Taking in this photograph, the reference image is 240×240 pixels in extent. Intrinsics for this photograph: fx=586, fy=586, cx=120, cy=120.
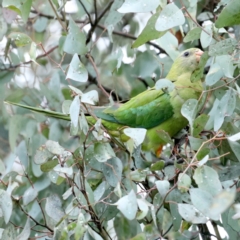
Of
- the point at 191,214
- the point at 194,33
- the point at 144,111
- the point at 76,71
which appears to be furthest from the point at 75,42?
the point at 191,214

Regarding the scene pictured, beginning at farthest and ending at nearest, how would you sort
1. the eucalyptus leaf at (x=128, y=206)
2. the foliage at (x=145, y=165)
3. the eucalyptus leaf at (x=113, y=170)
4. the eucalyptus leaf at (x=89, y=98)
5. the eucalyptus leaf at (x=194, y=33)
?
the eucalyptus leaf at (x=194, y=33) < the eucalyptus leaf at (x=113, y=170) < the eucalyptus leaf at (x=89, y=98) < the foliage at (x=145, y=165) < the eucalyptus leaf at (x=128, y=206)

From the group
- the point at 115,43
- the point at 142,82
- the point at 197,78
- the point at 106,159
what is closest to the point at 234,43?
the point at 197,78

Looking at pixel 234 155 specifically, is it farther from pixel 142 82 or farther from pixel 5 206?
pixel 142 82

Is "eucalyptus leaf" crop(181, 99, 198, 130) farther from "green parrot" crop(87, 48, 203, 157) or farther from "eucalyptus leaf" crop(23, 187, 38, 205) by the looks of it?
"green parrot" crop(87, 48, 203, 157)

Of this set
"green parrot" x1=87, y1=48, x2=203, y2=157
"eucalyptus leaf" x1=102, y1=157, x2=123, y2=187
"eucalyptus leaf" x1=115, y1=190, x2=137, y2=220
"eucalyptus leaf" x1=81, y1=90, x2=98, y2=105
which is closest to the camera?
"eucalyptus leaf" x1=115, y1=190, x2=137, y2=220

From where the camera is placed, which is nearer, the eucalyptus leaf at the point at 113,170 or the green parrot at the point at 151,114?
the eucalyptus leaf at the point at 113,170

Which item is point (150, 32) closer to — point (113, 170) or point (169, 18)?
point (169, 18)

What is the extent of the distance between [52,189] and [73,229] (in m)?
1.03

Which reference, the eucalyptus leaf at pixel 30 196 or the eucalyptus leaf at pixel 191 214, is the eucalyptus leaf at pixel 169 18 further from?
the eucalyptus leaf at pixel 30 196

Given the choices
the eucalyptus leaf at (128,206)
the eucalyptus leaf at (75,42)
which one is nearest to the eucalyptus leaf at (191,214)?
the eucalyptus leaf at (128,206)

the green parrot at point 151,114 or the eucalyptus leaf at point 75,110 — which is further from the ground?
the eucalyptus leaf at point 75,110

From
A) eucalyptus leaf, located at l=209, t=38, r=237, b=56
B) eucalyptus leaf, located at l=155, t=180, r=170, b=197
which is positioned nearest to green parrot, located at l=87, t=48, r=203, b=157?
eucalyptus leaf, located at l=209, t=38, r=237, b=56

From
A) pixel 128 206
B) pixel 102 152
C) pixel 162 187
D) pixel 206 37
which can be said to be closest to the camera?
pixel 128 206

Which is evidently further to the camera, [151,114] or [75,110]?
[151,114]
